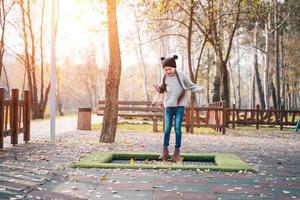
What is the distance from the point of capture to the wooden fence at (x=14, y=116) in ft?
33.9

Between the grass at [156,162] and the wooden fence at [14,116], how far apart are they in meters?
2.40

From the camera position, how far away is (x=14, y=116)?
11.4 meters

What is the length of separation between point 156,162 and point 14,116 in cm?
444

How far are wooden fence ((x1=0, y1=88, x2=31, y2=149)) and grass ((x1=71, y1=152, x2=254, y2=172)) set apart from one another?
2401 millimetres

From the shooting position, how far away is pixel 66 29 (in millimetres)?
40719

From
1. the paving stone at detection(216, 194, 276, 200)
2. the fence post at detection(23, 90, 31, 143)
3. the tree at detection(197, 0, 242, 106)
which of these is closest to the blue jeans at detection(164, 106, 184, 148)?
the paving stone at detection(216, 194, 276, 200)

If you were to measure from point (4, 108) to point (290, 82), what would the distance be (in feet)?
135

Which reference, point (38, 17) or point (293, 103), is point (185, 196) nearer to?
point (38, 17)

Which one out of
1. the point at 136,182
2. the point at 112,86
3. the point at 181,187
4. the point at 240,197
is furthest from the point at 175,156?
the point at 112,86

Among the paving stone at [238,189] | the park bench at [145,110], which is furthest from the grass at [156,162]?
the park bench at [145,110]

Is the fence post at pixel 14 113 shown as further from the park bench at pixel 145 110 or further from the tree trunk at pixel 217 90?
the tree trunk at pixel 217 90

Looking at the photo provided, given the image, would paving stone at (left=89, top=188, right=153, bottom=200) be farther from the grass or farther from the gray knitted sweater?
the gray knitted sweater

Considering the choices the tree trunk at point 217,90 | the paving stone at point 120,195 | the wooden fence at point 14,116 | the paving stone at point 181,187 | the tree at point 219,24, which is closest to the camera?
the paving stone at point 120,195

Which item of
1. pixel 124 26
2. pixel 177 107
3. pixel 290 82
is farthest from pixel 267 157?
pixel 290 82
